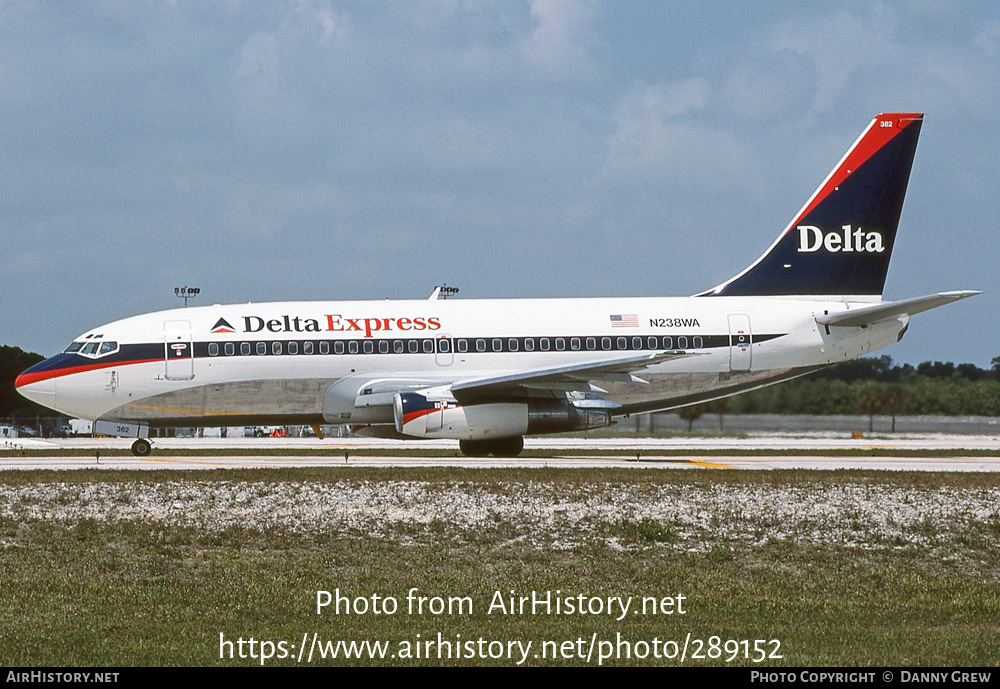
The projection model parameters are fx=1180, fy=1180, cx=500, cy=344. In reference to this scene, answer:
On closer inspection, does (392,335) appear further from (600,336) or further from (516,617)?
(516,617)

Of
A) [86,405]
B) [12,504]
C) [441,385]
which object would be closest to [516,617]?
[12,504]

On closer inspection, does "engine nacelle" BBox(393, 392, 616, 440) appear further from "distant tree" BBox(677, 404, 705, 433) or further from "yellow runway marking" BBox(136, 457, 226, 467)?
"distant tree" BBox(677, 404, 705, 433)

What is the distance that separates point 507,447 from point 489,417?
263 cm

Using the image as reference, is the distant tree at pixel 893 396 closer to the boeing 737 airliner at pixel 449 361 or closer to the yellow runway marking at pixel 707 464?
the boeing 737 airliner at pixel 449 361

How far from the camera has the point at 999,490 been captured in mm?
20922

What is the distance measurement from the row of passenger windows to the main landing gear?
274 cm

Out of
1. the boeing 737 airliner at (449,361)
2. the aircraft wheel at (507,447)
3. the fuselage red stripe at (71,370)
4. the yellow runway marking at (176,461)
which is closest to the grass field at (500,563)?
the yellow runway marking at (176,461)

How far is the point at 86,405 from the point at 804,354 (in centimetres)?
1958

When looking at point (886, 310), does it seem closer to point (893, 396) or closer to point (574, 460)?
point (574, 460)

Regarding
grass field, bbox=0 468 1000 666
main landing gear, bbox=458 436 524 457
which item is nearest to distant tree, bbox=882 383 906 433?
main landing gear, bbox=458 436 524 457

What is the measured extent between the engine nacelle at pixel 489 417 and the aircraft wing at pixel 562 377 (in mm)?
368

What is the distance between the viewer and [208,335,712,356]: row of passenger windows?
102 ft

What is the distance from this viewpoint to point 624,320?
106 ft

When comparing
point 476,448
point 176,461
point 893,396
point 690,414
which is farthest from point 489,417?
point 690,414
